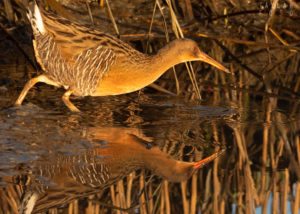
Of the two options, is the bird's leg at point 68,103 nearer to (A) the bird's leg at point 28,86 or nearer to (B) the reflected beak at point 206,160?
(A) the bird's leg at point 28,86

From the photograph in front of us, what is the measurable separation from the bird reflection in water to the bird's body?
2.61 ft

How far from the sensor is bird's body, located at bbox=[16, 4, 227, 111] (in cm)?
538

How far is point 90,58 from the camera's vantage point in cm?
538

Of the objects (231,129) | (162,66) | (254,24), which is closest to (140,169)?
(231,129)

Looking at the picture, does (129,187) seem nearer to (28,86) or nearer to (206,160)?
(206,160)

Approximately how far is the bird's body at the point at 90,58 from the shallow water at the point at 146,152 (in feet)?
0.83

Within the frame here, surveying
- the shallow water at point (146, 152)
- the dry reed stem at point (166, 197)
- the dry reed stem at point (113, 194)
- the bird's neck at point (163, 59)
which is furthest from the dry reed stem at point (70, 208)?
the bird's neck at point (163, 59)

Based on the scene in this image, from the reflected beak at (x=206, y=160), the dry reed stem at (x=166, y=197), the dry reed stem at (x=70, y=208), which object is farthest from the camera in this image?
the reflected beak at (x=206, y=160)

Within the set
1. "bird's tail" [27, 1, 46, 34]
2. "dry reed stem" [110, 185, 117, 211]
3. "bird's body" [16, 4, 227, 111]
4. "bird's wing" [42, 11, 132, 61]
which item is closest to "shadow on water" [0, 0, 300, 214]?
"dry reed stem" [110, 185, 117, 211]

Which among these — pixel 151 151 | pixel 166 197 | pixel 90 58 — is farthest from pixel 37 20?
pixel 166 197

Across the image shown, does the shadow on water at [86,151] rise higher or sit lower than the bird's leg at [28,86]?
lower

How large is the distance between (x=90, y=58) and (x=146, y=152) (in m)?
1.39

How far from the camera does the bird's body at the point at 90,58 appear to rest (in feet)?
17.7

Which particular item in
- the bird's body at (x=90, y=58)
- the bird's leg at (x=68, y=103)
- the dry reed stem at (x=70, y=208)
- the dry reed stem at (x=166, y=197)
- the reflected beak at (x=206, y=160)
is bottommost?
the dry reed stem at (x=70, y=208)
